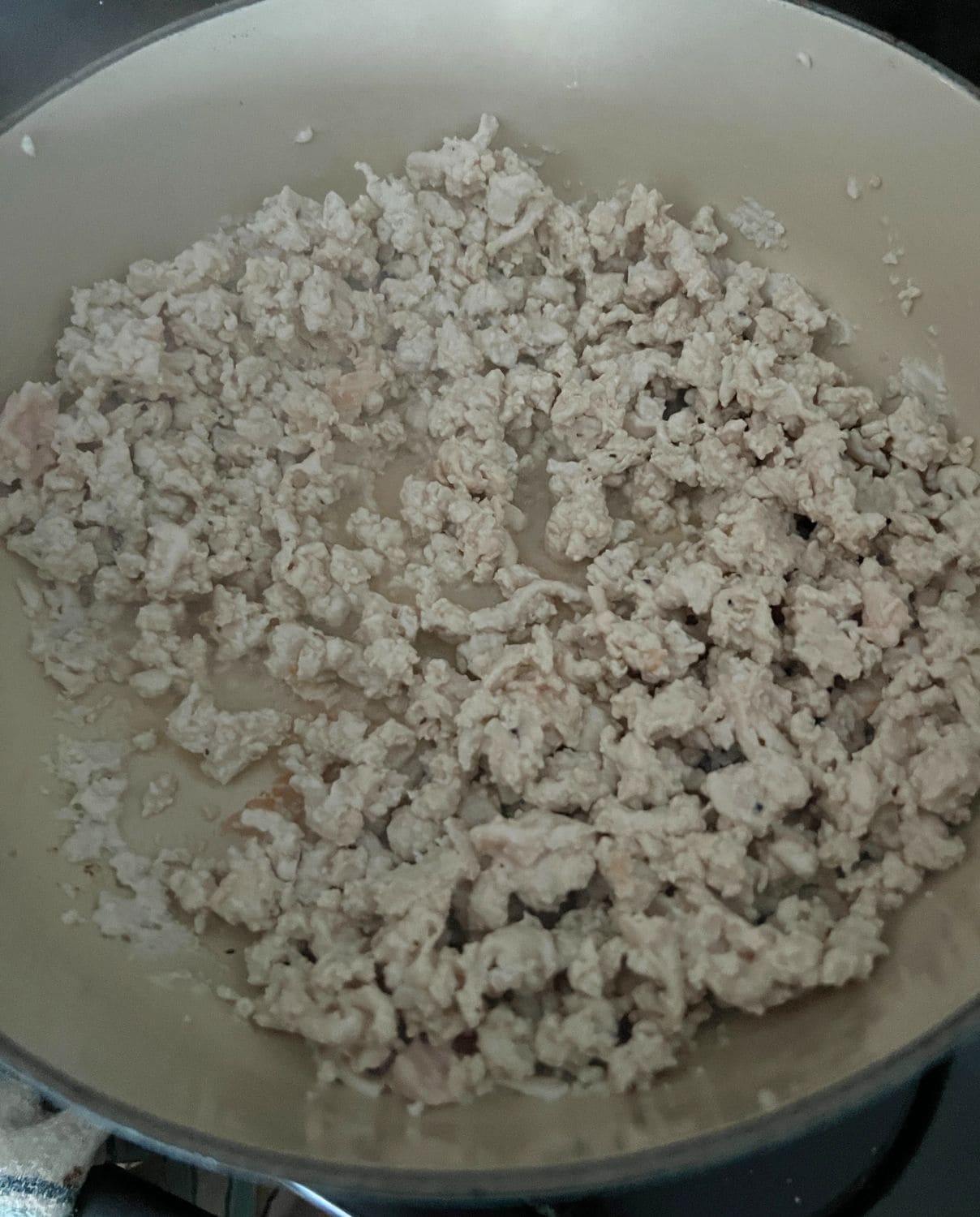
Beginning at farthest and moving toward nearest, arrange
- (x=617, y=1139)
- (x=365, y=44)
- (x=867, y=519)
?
(x=365, y=44) → (x=867, y=519) → (x=617, y=1139)

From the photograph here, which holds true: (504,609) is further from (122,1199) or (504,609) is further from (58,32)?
(58,32)

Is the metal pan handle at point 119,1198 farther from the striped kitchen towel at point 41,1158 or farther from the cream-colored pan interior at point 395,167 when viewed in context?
the cream-colored pan interior at point 395,167

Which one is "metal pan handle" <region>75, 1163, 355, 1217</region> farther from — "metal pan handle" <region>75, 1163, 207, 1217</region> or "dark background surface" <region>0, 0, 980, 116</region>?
"dark background surface" <region>0, 0, 980, 116</region>

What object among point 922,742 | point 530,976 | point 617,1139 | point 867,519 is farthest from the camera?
point 867,519

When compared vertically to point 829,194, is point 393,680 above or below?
below

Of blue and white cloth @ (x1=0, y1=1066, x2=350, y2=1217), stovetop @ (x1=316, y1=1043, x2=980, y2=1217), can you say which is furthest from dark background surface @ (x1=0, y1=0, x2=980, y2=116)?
stovetop @ (x1=316, y1=1043, x2=980, y2=1217)

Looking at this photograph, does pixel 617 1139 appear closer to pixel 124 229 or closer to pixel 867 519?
pixel 867 519

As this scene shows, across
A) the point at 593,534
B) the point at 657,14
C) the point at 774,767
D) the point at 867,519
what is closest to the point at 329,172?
the point at 657,14
